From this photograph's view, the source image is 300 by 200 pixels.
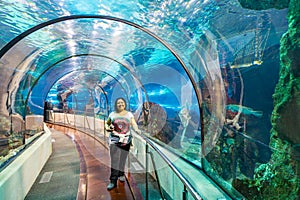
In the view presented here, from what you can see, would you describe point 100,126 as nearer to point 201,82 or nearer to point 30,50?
point 30,50

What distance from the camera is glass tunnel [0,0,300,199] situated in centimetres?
238

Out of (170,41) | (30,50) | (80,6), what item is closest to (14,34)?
(30,50)

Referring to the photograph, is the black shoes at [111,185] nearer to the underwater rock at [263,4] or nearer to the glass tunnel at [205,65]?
the glass tunnel at [205,65]

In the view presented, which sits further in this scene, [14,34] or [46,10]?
[14,34]

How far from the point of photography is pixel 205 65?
143 inches

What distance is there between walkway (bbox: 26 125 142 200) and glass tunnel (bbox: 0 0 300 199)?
878 millimetres

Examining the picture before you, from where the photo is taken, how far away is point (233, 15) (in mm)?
2734

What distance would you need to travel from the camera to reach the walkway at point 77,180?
11.6 ft

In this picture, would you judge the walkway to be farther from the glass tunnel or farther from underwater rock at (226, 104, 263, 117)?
underwater rock at (226, 104, 263, 117)

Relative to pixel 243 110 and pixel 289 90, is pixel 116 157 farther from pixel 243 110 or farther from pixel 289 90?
pixel 289 90

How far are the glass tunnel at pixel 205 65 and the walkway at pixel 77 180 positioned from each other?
0.88 m

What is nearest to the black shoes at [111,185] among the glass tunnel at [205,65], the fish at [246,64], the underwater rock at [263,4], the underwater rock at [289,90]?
the glass tunnel at [205,65]

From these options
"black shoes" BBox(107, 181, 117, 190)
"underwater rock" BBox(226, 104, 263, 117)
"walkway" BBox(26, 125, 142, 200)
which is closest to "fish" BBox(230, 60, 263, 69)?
"underwater rock" BBox(226, 104, 263, 117)

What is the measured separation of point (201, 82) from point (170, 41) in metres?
1.15
